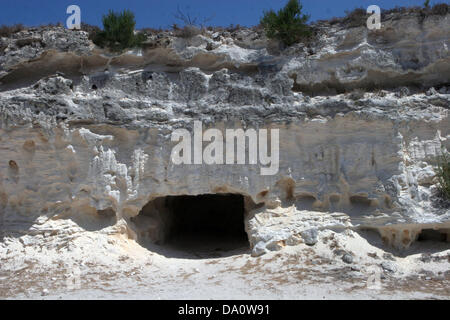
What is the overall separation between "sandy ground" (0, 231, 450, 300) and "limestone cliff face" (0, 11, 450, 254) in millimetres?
444

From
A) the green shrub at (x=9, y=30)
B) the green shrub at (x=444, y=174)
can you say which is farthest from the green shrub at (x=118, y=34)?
the green shrub at (x=444, y=174)

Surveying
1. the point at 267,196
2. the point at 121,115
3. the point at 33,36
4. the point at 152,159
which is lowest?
the point at 267,196

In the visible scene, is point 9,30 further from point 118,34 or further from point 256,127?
point 256,127

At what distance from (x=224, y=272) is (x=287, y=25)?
6.10 m

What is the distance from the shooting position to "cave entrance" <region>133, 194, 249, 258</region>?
1052 cm

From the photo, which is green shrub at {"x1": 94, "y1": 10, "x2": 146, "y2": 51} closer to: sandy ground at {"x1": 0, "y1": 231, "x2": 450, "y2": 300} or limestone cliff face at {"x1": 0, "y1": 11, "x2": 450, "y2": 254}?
limestone cliff face at {"x1": 0, "y1": 11, "x2": 450, "y2": 254}

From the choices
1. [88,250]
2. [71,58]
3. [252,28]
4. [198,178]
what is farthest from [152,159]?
[252,28]

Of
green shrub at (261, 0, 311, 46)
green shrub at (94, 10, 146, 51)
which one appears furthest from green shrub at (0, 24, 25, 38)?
green shrub at (261, 0, 311, 46)

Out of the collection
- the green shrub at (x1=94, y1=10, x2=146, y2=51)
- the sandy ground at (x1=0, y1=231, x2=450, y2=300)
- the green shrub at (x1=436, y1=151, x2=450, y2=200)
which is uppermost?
the green shrub at (x1=94, y1=10, x2=146, y2=51)

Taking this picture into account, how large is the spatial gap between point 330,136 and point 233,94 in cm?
245

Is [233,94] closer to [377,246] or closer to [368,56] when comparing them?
[368,56]

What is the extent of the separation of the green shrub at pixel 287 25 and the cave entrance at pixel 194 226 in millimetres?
5208

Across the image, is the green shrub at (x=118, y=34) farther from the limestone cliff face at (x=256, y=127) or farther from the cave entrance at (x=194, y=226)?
the cave entrance at (x=194, y=226)

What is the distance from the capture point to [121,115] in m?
10.0
